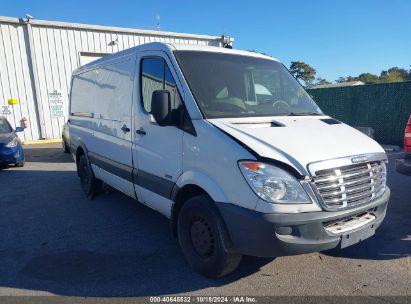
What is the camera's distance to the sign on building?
52.7 feet

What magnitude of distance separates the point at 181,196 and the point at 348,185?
1.66 m

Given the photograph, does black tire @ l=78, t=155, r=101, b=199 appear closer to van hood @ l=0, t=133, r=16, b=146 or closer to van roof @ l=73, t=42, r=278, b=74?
van roof @ l=73, t=42, r=278, b=74

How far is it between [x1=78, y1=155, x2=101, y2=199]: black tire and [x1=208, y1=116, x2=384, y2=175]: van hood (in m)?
3.78

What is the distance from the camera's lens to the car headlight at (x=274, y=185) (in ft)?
9.22

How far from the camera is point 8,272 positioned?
3.70 m

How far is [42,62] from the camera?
15.7 meters

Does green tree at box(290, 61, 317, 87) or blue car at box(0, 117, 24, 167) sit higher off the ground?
green tree at box(290, 61, 317, 87)

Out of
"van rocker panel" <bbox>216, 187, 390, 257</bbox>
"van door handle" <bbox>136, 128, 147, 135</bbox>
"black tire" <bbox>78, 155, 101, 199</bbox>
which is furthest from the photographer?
"black tire" <bbox>78, 155, 101, 199</bbox>

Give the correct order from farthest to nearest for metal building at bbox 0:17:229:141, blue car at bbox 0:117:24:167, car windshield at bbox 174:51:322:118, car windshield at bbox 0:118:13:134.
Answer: metal building at bbox 0:17:229:141 → car windshield at bbox 0:118:13:134 → blue car at bbox 0:117:24:167 → car windshield at bbox 174:51:322:118

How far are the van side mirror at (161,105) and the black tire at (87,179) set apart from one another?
3318 mm

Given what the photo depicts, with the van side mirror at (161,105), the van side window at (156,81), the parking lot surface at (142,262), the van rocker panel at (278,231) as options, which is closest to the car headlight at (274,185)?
the van rocker panel at (278,231)

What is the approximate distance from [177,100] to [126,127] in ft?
4.20

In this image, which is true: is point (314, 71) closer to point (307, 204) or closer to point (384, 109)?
point (384, 109)

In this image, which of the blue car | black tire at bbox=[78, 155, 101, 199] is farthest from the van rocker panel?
the blue car
